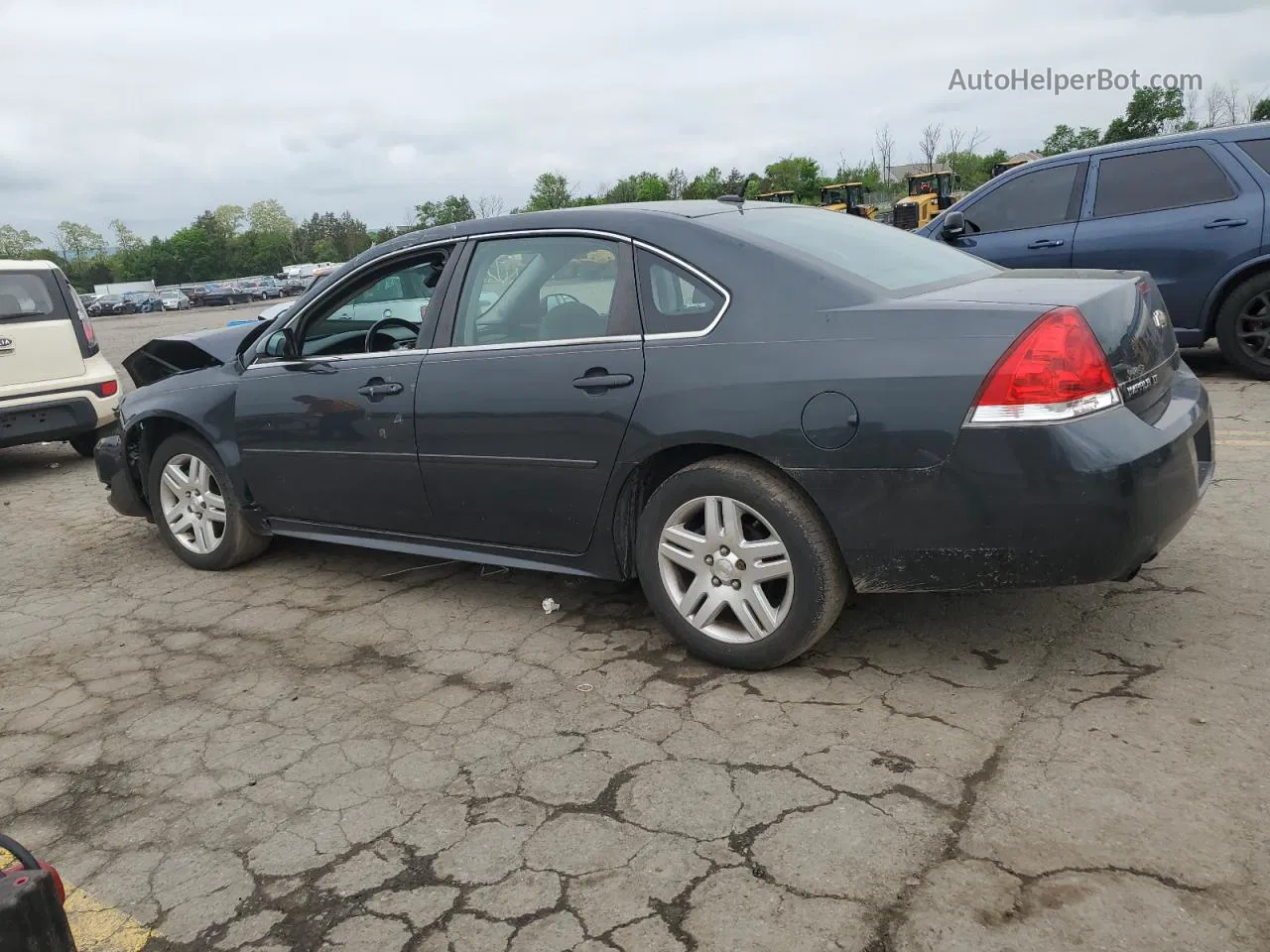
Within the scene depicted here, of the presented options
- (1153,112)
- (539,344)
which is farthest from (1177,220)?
(1153,112)

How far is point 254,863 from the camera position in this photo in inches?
103

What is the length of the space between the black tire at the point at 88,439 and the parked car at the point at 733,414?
4.78 m

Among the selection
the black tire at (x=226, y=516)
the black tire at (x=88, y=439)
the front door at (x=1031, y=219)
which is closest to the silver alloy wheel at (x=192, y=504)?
the black tire at (x=226, y=516)

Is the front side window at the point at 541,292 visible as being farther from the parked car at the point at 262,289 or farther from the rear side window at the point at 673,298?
the parked car at the point at 262,289

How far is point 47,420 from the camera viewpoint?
799cm

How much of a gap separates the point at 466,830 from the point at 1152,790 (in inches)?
67.7

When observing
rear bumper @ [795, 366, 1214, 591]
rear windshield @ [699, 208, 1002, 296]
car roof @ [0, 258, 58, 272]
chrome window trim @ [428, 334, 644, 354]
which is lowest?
rear bumper @ [795, 366, 1214, 591]

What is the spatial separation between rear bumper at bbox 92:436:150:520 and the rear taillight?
14.7 feet

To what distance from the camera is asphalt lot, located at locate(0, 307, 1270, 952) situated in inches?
88.6

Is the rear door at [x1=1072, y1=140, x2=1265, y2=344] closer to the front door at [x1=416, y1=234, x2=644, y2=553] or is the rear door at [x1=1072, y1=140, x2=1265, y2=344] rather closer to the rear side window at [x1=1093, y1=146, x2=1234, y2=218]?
the rear side window at [x1=1093, y1=146, x2=1234, y2=218]

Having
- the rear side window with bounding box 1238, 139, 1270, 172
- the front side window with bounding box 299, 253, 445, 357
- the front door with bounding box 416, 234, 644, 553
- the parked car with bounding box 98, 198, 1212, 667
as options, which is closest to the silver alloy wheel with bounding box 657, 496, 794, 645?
the parked car with bounding box 98, 198, 1212, 667

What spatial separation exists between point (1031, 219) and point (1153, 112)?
2147 inches

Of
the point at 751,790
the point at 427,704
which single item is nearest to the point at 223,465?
the point at 427,704

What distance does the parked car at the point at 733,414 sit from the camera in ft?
9.41
